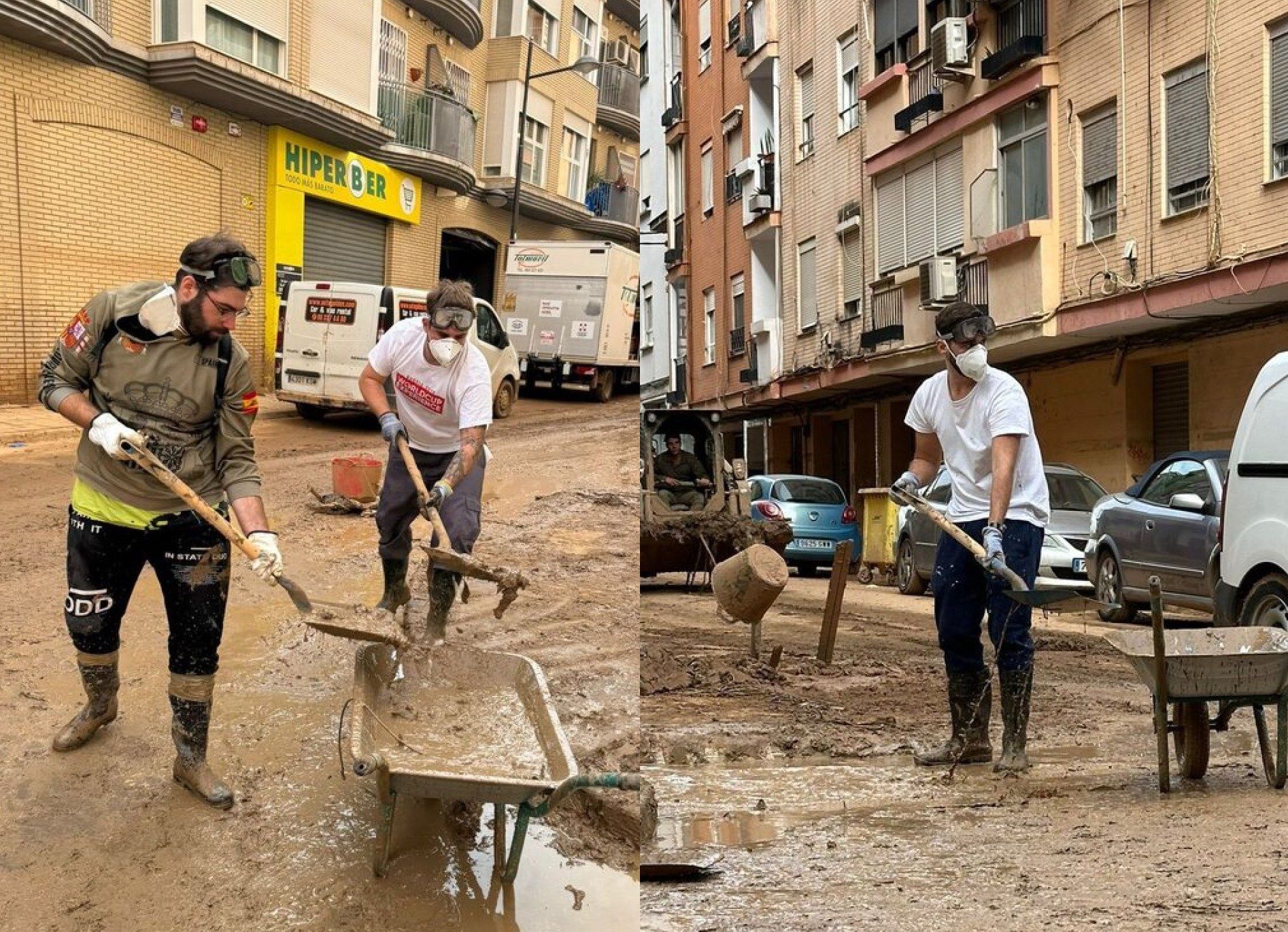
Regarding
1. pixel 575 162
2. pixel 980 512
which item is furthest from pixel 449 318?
pixel 575 162

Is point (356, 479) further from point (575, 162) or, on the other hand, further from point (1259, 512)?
point (1259, 512)

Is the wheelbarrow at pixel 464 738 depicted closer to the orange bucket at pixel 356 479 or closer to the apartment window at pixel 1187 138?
the apartment window at pixel 1187 138

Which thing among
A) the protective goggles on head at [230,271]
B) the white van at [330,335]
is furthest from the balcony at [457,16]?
the protective goggles on head at [230,271]

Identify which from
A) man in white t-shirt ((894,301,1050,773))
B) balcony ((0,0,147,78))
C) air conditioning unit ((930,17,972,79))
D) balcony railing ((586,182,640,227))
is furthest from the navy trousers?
balcony ((0,0,147,78))

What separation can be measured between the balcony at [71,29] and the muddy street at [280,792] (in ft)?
18.6

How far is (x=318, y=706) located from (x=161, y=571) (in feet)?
4.20

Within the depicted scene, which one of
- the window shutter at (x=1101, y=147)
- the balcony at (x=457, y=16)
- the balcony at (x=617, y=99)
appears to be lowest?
the window shutter at (x=1101, y=147)

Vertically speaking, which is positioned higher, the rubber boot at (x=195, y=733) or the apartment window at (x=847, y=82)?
the apartment window at (x=847, y=82)

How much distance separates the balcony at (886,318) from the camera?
489 cm

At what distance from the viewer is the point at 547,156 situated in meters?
13.0

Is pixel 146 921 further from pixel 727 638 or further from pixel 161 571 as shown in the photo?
pixel 727 638

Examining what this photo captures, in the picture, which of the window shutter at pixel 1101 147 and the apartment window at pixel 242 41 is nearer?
the window shutter at pixel 1101 147

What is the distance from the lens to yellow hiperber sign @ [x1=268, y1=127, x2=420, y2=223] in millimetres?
15016

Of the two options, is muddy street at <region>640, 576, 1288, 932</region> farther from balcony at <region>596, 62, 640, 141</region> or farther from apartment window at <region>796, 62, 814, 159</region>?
balcony at <region>596, 62, 640, 141</region>
